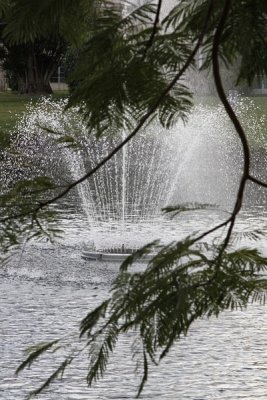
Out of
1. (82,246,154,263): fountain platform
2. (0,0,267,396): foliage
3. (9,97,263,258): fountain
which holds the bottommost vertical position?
(9,97,263,258): fountain

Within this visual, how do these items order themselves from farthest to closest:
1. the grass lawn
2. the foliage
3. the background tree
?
the background tree < the grass lawn < the foliage

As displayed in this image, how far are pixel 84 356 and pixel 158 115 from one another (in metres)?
3.94

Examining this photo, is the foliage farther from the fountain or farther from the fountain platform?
the fountain platform

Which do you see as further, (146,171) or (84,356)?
(146,171)

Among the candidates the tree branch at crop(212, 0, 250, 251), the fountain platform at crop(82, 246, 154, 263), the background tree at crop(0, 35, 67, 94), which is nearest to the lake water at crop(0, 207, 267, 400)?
the fountain platform at crop(82, 246, 154, 263)

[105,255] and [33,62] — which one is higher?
[105,255]

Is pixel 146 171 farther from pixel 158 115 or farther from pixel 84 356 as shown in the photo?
pixel 158 115

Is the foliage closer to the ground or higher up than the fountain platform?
higher up

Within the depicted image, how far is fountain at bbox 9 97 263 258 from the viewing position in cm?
1285

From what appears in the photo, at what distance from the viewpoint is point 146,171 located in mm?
19312

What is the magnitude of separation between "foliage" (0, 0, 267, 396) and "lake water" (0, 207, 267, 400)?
90.9 inches

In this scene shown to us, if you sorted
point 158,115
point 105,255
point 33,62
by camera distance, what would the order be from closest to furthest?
point 158,115
point 105,255
point 33,62

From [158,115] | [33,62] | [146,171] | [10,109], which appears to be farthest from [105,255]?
[33,62]

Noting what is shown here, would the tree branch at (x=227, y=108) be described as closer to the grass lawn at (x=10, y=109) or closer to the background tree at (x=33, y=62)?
the grass lawn at (x=10, y=109)
